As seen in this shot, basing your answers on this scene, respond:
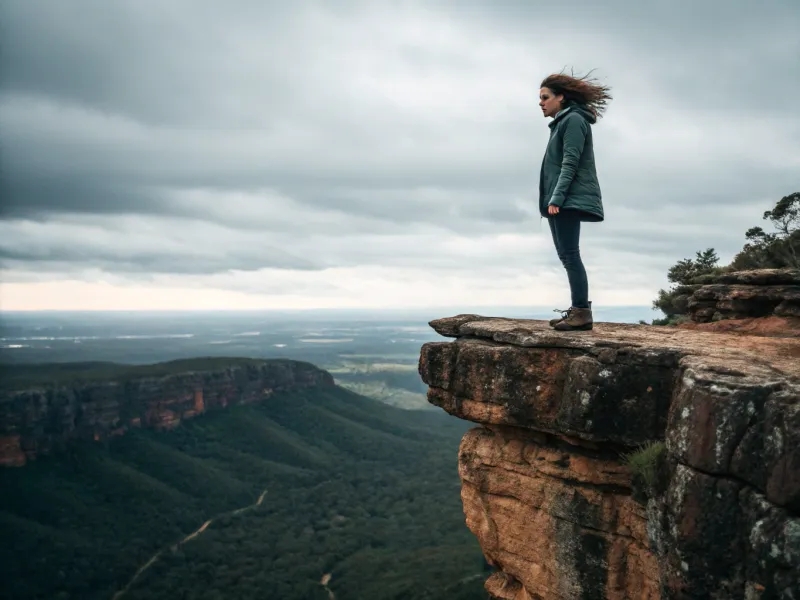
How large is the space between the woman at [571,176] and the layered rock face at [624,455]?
100 cm

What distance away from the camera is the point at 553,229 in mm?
8984

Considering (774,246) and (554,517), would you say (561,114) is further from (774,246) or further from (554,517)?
(774,246)

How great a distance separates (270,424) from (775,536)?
4756 inches

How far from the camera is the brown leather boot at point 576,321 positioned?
352 inches

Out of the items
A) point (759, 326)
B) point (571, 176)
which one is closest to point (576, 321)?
point (571, 176)

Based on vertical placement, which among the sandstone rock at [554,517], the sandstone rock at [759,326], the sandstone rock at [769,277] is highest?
the sandstone rock at [769,277]

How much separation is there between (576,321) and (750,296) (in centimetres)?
406

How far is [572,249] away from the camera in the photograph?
8852mm

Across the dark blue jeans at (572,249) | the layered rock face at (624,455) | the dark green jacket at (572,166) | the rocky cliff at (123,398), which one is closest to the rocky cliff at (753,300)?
the layered rock face at (624,455)

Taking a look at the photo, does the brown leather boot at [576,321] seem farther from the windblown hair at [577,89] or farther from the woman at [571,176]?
the windblown hair at [577,89]

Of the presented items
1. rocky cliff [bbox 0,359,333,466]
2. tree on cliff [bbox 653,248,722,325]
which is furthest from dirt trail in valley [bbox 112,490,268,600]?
tree on cliff [bbox 653,248,722,325]

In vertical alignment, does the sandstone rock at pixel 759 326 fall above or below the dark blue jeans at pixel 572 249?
below

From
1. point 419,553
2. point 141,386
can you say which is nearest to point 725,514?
point 419,553

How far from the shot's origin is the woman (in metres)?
8.25
